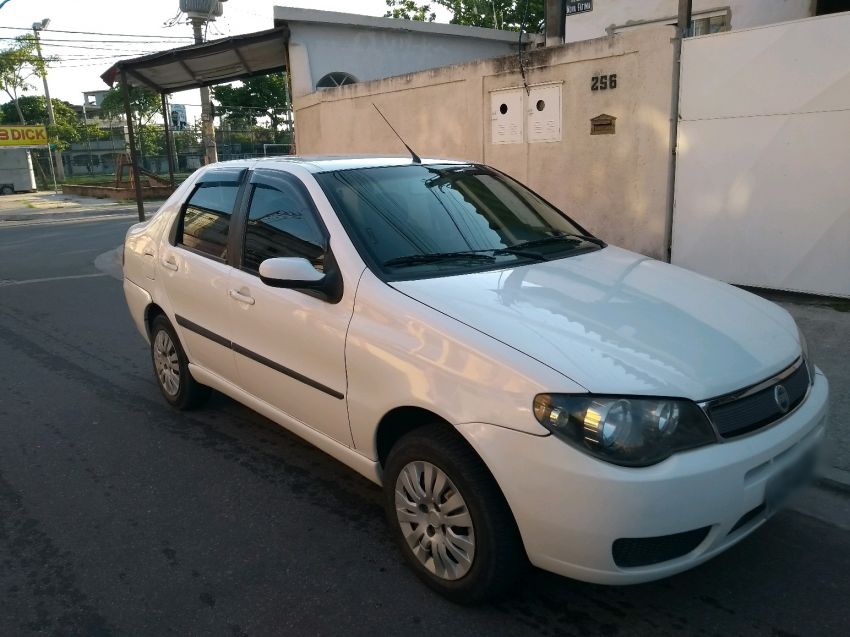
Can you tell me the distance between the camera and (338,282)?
322 centimetres

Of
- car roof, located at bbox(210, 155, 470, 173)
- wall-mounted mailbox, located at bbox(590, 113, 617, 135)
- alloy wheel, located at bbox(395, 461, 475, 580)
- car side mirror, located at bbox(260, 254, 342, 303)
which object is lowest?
alloy wheel, located at bbox(395, 461, 475, 580)

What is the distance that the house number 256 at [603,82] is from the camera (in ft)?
25.9

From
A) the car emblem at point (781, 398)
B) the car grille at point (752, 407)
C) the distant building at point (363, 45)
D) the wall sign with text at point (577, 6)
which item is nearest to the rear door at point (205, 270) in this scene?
the car grille at point (752, 407)

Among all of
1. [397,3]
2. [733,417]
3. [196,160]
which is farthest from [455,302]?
[196,160]

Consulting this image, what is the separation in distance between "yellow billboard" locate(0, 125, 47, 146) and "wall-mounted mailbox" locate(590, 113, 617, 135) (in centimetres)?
4053

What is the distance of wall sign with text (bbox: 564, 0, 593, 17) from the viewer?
12.0 m

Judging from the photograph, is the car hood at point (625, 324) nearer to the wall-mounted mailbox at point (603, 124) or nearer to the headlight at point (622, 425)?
the headlight at point (622, 425)

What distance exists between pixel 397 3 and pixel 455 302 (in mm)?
29062

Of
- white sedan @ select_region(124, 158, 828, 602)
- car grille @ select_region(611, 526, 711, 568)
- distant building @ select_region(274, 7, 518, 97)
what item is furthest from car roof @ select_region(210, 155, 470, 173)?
distant building @ select_region(274, 7, 518, 97)

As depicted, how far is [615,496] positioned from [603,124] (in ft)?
21.5

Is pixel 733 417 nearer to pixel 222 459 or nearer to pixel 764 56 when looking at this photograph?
pixel 222 459

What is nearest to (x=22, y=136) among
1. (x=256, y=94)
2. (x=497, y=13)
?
(x=256, y=94)

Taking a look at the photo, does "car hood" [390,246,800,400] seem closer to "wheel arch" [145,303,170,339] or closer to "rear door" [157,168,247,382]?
"rear door" [157,168,247,382]

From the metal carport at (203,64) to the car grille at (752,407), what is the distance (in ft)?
40.1
